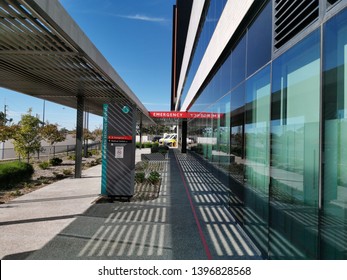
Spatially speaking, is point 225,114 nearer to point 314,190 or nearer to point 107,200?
point 107,200

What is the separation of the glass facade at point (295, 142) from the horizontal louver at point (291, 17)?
0.83 ft

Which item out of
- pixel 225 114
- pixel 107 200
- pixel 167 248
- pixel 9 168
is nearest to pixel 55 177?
pixel 9 168

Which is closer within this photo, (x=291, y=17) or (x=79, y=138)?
(x=291, y=17)

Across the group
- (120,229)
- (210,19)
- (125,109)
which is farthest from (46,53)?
(210,19)

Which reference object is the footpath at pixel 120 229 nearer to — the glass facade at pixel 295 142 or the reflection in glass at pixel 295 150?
the glass facade at pixel 295 142

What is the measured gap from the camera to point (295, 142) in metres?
3.84

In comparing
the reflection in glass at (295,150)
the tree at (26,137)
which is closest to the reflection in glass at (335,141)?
the reflection in glass at (295,150)

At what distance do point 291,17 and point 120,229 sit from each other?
5641 millimetres

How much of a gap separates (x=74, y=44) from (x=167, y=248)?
508 cm

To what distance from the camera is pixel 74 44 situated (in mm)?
6371

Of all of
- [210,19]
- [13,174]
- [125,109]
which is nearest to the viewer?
[125,109]

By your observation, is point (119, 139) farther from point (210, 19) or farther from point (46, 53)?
point (210, 19)

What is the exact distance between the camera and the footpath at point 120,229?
511 cm

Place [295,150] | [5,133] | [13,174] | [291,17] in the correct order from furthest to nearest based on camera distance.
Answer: [5,133]
[13,174]
[291,17]
[295,150]
